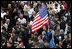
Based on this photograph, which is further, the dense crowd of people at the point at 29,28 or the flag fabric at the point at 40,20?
the dense crowd of people at the point at 29,28

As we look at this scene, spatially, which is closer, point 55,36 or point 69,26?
point 55,36

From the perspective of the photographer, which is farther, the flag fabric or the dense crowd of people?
the dense crowd of people

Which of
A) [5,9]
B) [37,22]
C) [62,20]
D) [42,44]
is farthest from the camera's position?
[62,20]

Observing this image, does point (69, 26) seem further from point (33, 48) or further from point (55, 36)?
point (33, 48)

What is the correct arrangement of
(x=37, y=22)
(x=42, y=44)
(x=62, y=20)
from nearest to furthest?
(x=37, y=22)
(x=42, y=44)
(x=62, y=20)

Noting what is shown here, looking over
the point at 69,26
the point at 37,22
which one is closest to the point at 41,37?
the point at 37,22

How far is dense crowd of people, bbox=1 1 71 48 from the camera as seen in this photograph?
13.1 meters

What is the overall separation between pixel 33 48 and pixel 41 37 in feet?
2.82

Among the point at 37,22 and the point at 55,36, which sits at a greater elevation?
the point at 37,22

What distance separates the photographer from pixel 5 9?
14.2 meters

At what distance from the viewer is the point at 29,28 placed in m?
13.7

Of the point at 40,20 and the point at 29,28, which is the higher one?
the point at 40,20

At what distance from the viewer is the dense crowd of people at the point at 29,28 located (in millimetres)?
13066

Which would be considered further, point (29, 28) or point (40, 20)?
point (29, 28)
